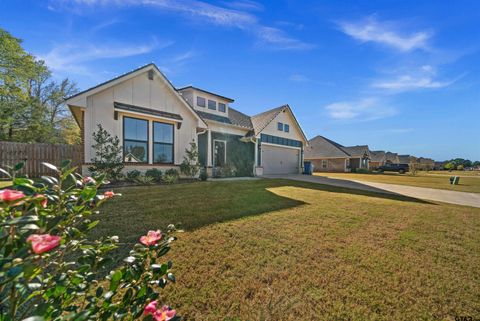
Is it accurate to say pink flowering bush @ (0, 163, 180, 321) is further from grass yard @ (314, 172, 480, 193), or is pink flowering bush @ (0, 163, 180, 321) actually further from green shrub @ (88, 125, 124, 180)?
grass yard @ (314, 172, 480, 193)

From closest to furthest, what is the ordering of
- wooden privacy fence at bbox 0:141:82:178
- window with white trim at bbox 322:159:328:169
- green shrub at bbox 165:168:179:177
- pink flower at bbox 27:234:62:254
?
1. pink flower at bbox 27:234:62:254
2. wooden privacy fence at bbox 0:141:82:178
3. green shrub at bbox 165:168:179:177
4. window with white trim at bbox 322:159:328:169

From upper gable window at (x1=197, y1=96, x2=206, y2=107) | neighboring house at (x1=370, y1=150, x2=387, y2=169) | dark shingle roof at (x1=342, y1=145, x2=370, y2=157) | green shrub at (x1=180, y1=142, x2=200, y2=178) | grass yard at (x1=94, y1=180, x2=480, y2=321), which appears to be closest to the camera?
grass yard at (x1=94, y1=180, x2=480, y2=321)

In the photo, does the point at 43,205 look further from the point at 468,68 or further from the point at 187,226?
the point at 468,68

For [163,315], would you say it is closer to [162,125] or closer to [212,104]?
[162,125]

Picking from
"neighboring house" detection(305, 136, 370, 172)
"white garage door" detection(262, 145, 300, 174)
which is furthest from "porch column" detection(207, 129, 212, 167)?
"neighboring house" detection(305, 136, 370, 172)

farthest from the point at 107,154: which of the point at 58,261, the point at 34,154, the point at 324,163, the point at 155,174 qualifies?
the point at 324,163

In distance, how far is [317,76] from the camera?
16.8 m

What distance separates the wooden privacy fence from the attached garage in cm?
1335

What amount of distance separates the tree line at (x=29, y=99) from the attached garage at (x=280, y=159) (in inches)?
840

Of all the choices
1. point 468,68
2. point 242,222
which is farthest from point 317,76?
point 242,222

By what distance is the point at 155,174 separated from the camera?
31.8 feet

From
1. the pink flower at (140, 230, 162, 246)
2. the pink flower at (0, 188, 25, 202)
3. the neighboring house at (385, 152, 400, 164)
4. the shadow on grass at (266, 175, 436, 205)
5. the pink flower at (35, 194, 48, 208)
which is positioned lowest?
the shadow on grass at (266, 175, 436, 205)

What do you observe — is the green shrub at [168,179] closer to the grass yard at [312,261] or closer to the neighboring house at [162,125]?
the neighboring house at [162,125]

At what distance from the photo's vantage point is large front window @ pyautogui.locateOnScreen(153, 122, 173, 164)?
1047 cm
